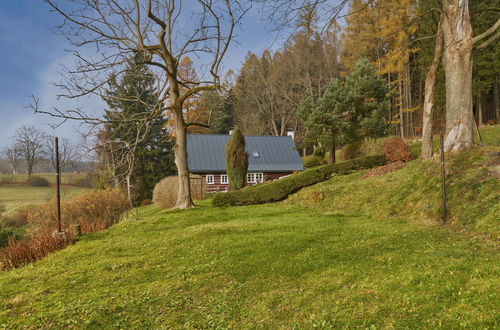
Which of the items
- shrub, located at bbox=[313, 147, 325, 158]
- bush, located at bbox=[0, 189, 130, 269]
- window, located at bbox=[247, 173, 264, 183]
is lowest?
bush, located at bbox=[0, 189, 130, 269]

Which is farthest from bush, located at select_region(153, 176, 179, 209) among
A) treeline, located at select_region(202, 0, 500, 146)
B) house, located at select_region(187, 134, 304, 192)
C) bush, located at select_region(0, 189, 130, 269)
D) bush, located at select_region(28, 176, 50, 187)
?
bush, located at select_region(28, 176, 50, 187)

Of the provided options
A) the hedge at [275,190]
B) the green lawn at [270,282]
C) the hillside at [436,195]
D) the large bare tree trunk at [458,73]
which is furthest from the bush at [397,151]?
the green lawn at [270,282]

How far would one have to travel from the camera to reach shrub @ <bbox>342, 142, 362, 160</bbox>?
23.6m

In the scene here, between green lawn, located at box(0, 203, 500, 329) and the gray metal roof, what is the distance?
21.6 meters

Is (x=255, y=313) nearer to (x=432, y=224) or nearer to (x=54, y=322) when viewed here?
(x=54, y=322)

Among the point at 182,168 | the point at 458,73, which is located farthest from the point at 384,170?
the point at 182,168

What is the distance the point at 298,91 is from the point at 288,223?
35.2m

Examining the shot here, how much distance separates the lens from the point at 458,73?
1009cm

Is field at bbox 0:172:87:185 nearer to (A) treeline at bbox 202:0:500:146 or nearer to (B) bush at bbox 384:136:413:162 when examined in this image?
(A) treeline at bbox 202:0:500:146

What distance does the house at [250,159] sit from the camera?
30000 mm

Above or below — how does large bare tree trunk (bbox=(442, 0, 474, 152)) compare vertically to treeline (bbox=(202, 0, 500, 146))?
below

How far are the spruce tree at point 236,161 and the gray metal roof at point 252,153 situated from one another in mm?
6994

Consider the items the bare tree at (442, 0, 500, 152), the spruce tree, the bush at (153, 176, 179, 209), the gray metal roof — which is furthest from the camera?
the gray metal roof

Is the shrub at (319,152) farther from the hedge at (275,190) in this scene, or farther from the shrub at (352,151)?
the hedge at (275,190)
